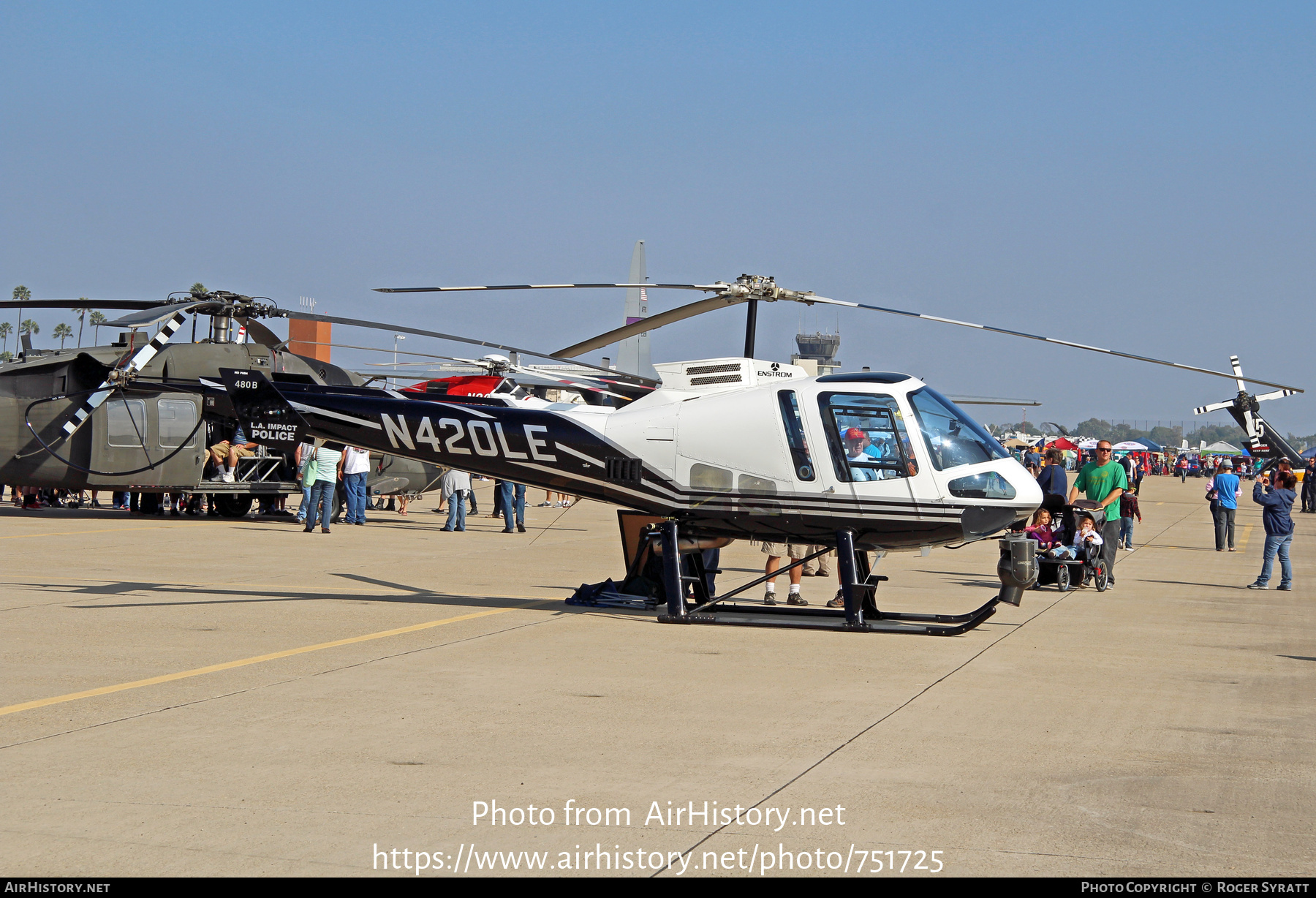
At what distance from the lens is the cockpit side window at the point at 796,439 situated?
36.3 feet

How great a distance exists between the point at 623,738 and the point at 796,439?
17.1ft

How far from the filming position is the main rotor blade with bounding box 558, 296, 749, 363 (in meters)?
11.1

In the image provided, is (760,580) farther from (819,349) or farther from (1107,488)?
(819,349)

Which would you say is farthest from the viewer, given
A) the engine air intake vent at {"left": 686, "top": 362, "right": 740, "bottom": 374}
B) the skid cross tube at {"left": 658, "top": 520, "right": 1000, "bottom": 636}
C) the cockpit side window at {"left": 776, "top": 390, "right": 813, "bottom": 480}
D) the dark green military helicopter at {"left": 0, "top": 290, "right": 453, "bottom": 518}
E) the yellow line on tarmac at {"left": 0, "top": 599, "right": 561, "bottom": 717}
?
the dark green military helicopter at {"left": 0, "top": 290, "right": 453, "bottom": 518}

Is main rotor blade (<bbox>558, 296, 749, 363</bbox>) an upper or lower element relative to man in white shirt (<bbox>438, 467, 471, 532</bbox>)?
upper

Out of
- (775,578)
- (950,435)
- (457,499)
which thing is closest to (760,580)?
(775,578)

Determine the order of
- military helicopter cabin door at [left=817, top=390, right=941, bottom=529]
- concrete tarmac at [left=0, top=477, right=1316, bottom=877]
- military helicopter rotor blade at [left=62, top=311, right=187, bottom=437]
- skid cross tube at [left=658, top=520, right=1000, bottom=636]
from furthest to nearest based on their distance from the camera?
1. military helicopter rotor blade at [left=62, top=311, right=187, bottom=437]
2. military helicopter cabin door at [left=817, top=390, right=941, bottom=529]
3. skid cross tube at [left=658, top=520, right=1000, bottom=636]
4. concrete tarmac at [left=0, top=477, right=1316, bottom=877]

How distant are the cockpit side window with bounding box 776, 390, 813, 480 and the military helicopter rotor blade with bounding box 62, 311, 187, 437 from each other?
625 cm

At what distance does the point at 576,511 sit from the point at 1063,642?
75.3 ft

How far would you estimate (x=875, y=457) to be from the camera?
10953 mm

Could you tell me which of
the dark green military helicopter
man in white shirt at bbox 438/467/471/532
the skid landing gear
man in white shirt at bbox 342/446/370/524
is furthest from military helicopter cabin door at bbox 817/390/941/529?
man in white shirt at bbox 342/446/370/524

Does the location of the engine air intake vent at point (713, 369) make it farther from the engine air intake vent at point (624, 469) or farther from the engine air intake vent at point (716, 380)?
the engine air intake vent at point (624, 469)

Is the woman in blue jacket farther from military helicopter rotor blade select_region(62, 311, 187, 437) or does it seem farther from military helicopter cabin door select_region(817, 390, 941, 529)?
military helicopter rotor blade select_region(62, 311, 187, 437)

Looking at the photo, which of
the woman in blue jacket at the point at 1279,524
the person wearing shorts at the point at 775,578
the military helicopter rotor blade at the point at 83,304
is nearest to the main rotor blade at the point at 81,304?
the military helicopter rotor blade at the point at 83,304
